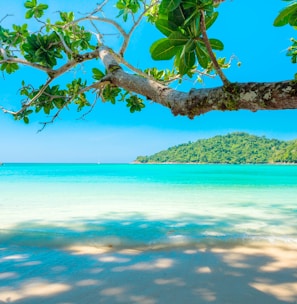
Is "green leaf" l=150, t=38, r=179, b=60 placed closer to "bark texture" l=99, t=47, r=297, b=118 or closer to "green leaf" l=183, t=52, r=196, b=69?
"green leaf" l=183, t=52, r=196, b=69

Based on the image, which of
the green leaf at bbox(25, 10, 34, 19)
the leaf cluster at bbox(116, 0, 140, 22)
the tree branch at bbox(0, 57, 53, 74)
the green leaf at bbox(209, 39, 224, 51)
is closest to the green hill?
the leaf cluster at bbox(116, 0, 140, 22)

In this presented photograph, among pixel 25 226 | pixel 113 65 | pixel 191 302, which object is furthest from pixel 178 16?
pixel 25 226

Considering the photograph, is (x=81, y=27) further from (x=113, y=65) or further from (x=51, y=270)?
(x=51, y=270)

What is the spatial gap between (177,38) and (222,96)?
1.06 ft

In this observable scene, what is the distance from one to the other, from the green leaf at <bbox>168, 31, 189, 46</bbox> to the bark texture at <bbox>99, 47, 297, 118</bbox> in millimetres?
246

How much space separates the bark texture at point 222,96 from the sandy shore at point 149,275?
1.11 metres

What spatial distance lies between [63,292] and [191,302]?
2.55 ft

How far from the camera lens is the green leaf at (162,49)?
1385mm

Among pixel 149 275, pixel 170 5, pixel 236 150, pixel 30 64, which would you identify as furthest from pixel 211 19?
pixel 236 150

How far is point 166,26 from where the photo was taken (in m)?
1.35

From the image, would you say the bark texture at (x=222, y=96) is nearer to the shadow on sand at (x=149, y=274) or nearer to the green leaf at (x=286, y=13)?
the green leaf at (x=286, y=13)

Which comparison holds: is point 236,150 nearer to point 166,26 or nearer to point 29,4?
point 29,4

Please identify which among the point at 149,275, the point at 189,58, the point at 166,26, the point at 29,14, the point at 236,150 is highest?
the point at 236,150

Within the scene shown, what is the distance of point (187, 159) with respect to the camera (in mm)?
87562
